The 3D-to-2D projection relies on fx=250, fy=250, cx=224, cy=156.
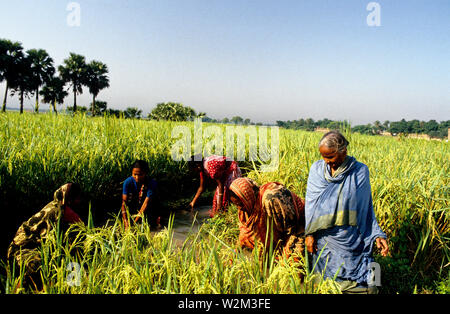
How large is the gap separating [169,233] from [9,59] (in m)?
31.6

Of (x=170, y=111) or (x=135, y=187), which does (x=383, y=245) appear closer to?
(x=135, y=187)

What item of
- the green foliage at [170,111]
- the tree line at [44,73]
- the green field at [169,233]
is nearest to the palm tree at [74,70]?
the tree line at [44,73]

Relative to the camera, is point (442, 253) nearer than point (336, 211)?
No

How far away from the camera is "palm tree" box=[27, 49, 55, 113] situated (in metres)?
26.9

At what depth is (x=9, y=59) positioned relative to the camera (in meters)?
23.8

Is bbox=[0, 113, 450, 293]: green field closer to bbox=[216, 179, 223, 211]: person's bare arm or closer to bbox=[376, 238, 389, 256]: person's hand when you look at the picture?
bbox=[216, 179, 223, 211]: person's bare arm

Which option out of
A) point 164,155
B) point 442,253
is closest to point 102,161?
point 164,155

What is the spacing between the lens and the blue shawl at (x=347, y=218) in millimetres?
1615

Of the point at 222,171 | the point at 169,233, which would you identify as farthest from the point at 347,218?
the point at 222,171

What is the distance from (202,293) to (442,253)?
7.25 feet

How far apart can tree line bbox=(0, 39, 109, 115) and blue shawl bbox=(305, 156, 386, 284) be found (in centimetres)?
2011
